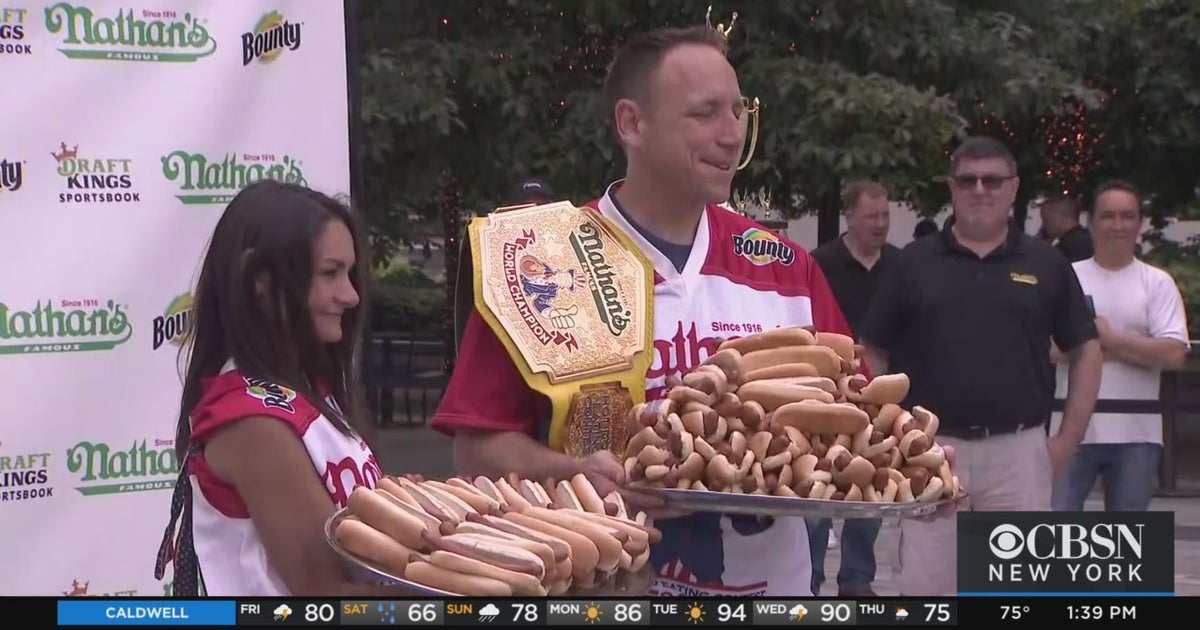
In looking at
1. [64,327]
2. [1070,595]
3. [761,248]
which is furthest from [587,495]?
[64,327]

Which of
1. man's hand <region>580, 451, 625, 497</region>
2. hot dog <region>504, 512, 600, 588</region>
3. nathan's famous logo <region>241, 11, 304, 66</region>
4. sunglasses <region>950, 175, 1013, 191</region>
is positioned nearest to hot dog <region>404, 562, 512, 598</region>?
hot dog <region>504, 512, 600, 588</region>

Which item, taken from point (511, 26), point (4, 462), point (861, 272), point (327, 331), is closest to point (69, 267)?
point (4, 462)

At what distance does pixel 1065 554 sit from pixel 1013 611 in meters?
0.24

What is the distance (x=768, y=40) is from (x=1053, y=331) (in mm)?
4324

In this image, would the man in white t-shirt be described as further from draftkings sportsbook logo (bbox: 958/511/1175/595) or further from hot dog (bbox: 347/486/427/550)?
hot dog (bbox: 347/486/427/550)

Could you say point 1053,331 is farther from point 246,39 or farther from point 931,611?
point 931,611

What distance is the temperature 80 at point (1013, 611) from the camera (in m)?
2.28

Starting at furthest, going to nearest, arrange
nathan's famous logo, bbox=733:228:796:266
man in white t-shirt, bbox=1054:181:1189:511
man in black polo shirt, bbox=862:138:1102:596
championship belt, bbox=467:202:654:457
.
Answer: man in white t-shirt, bbox=1054:181:1189:511 → man in black polo shirt, bbox=862:138:1102:596 → nathan's famous logo, bbox=733:228:796:266 → championship belt, bbox=467:202:654:457

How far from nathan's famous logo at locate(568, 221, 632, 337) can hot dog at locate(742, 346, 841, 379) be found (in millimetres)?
251

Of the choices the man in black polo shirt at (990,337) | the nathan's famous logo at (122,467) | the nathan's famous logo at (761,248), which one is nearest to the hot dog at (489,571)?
the nathan's famous logo at (761,248)

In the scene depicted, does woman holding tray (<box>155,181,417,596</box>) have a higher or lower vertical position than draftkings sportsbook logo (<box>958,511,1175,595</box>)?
higher

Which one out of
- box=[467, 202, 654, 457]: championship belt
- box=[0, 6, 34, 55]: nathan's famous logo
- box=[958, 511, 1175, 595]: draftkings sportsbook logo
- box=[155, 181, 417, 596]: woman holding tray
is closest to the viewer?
box=[155, 181, 417, 596]: woman holding tray

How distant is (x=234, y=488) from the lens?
Result: 230 cm

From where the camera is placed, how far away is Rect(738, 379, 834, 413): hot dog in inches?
99.1
